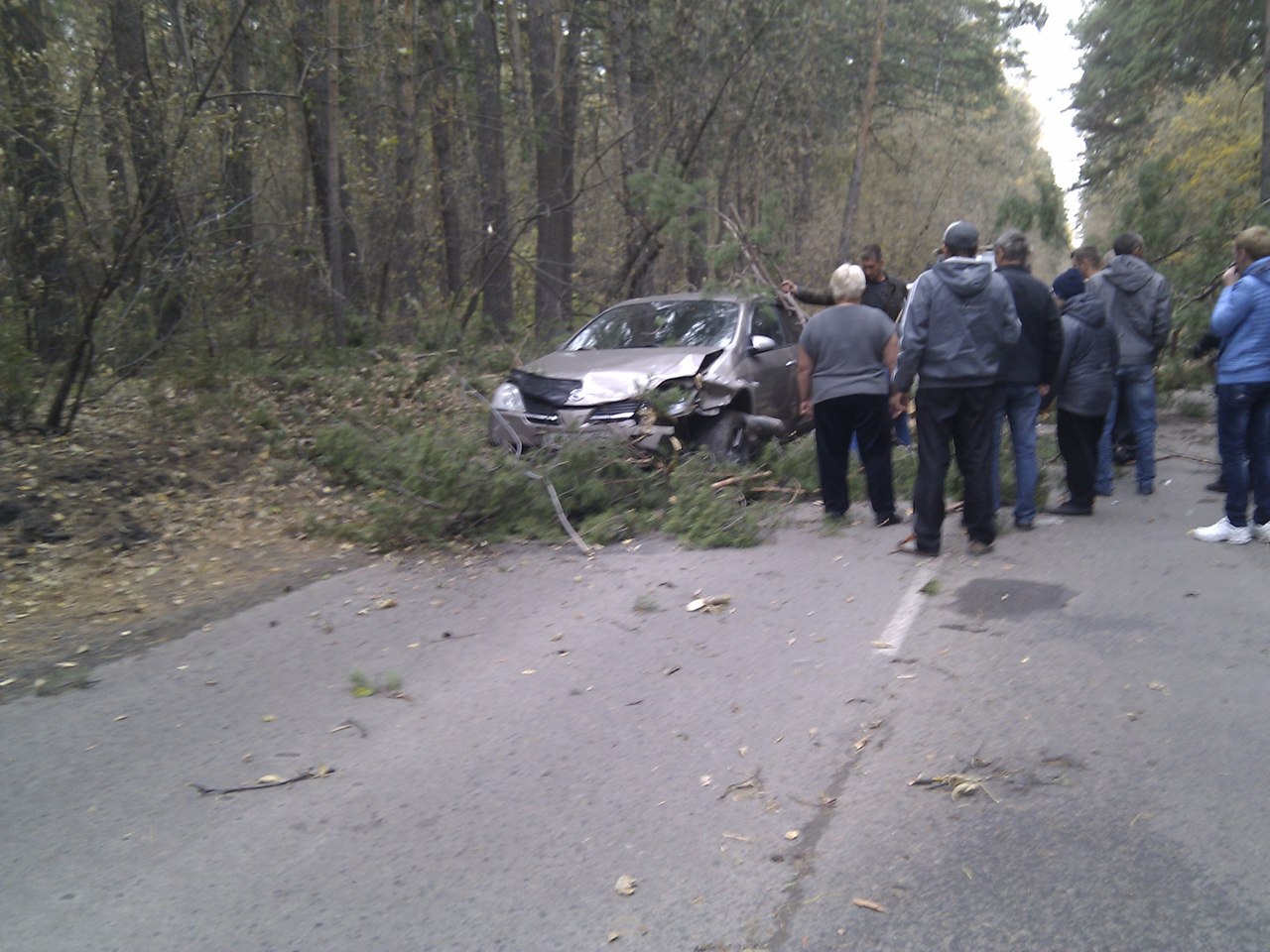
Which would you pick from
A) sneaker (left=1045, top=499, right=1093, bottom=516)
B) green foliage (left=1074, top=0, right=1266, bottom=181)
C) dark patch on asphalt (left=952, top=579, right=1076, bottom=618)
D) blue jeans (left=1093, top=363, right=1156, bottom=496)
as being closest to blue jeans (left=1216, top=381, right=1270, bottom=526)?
sneaker (left=1045, top=499, right=1093, bottom=516)

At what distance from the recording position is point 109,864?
4.30 metres

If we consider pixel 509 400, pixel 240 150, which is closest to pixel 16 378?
pixel 240 150

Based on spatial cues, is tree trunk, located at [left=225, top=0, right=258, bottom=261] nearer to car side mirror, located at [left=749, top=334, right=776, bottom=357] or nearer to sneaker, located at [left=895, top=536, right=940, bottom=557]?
car side mirror, located at [left=749, top=334, right=776, bottom=357]

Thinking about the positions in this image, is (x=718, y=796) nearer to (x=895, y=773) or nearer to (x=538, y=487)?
(x=895, y=773)

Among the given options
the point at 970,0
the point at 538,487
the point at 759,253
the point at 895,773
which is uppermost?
the point at 970,0

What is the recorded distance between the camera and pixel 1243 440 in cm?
762

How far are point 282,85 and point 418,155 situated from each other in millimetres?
3461

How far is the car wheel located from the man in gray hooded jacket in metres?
2.90

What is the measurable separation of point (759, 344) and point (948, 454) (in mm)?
3437

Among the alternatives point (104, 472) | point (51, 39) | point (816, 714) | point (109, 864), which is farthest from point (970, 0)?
point (109, 864)

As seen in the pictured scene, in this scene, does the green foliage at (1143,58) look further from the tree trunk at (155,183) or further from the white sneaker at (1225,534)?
the tree trunk at (155,183)

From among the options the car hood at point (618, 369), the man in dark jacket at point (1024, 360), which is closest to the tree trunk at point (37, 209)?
the car hood at point (618, 369)

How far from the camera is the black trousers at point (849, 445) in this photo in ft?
27.2

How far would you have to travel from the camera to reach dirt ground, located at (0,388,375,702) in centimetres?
708
